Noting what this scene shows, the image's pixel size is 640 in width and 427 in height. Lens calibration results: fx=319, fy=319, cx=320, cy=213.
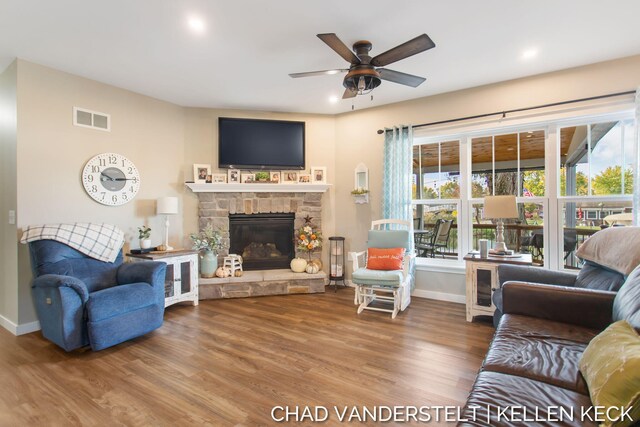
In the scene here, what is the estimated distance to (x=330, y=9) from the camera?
235 cm

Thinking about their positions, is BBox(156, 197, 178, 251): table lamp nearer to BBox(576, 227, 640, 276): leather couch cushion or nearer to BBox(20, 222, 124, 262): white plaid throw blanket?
BBox(20, 222, 124, 262): white plaid throw blanket

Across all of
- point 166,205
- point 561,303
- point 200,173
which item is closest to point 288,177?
point 200,173

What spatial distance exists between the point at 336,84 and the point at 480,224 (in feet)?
8.18

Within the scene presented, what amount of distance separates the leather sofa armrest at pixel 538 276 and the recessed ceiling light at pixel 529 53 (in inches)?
79.2

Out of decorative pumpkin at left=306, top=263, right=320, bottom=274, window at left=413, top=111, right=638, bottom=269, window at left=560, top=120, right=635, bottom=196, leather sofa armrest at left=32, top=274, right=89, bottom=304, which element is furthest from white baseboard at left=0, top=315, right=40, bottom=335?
window at left=560, top=120, right=635, bottom=196

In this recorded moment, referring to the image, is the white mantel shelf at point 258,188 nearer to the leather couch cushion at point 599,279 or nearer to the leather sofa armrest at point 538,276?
the leather sofa armrest at point 538,276

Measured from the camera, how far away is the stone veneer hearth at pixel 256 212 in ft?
13.8

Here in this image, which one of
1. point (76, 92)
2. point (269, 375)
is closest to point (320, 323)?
point (269, 375)

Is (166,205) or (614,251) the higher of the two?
(166,205)

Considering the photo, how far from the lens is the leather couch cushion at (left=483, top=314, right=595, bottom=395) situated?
1.40 m

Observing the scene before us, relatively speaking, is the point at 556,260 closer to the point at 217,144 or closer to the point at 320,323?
the point at 320,323

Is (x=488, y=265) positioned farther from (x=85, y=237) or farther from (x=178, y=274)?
(x=85, y=237)

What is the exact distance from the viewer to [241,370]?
2.32 metres

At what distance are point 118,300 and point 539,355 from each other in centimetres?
301
